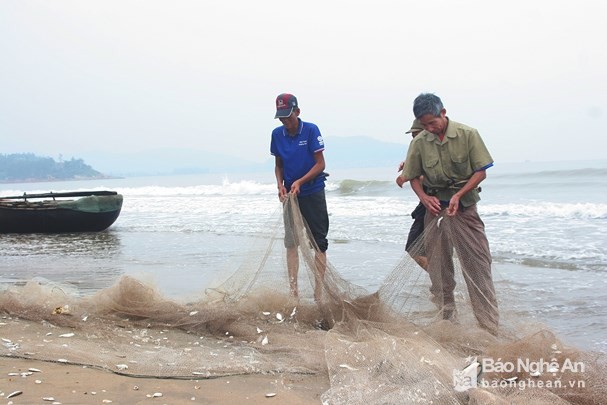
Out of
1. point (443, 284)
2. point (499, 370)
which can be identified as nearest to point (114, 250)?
point (443, 284)

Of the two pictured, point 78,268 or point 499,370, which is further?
point 78,268

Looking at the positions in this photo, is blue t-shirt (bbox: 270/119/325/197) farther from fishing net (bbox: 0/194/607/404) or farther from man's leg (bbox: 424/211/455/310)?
man's leg (bbox: 424/211/455/310)

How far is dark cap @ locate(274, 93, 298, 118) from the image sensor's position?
15.1 ft

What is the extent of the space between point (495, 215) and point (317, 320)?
456 inches

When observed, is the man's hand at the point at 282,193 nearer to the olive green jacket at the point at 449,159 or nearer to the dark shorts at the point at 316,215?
the dark shorts at the point at 316,215

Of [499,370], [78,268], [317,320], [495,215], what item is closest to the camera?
[499,370]

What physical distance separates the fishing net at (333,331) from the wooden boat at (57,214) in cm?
883

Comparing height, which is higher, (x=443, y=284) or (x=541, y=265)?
(x=443, y=284)

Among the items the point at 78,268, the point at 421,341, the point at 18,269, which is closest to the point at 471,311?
the point at 421,341

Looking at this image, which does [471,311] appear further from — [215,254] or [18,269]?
[18,269]

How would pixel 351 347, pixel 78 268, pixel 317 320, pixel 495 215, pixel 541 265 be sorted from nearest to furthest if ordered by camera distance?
pixel 351 347
pixel 317 320
pixel 541 265
pixel 78 268
pixel 495 215

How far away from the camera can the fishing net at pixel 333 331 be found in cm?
267

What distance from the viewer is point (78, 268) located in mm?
8102

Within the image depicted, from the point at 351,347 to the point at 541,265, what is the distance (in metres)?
5.17
